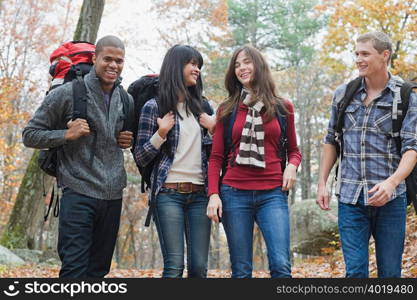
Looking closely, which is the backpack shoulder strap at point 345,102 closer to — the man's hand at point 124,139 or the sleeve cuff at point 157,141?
the sleeve cuff at point 157,141

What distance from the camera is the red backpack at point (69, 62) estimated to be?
4.18 m

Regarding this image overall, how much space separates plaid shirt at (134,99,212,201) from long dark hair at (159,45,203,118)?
4.2 inches

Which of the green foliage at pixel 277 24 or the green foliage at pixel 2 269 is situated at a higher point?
the green foliage at pixel 277 24

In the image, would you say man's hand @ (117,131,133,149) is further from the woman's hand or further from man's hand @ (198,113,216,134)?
the woman's hand

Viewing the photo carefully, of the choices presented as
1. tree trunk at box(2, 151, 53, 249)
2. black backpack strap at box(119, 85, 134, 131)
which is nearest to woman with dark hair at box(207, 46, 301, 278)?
black backpack strap at box(119, 85, 134, 131)

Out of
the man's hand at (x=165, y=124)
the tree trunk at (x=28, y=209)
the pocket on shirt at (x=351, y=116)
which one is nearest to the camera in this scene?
the pocket on shirt at (x=351, y=116)

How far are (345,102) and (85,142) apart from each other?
208cm

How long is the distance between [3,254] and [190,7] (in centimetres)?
1487

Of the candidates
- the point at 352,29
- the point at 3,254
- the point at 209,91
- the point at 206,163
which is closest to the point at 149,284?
the point at 206,163

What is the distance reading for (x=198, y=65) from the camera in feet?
14.3

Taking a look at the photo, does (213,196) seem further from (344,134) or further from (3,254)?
(3,254)

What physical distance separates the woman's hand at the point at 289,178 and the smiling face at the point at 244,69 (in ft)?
2.61

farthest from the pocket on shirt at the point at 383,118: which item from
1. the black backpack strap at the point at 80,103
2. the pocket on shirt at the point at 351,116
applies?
the black backpack strap at the point at 80,103

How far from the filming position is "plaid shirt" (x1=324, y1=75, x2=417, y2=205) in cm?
376
